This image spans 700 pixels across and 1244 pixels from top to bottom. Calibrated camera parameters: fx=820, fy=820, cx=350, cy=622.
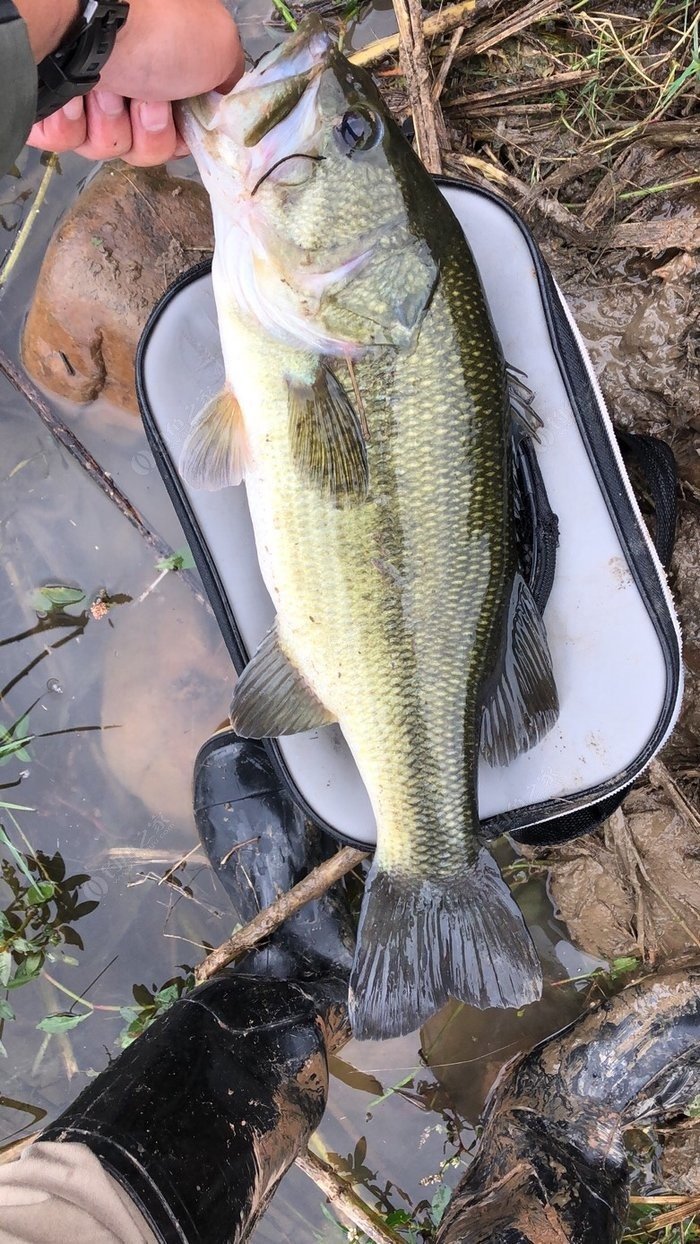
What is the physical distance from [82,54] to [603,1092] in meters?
2.91

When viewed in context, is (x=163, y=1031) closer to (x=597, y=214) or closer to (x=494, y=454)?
(x=494, y=454)

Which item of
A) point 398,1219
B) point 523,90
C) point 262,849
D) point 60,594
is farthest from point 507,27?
point 398,1219

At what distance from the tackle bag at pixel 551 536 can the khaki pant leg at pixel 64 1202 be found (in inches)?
44.4

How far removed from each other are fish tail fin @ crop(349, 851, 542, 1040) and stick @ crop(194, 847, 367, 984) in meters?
0.35

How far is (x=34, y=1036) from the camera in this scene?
264 centimetres

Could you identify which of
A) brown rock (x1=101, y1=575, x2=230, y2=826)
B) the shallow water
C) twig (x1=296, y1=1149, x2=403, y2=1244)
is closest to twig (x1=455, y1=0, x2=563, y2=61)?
the shallow water

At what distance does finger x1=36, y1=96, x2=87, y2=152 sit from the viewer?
1.68 metres

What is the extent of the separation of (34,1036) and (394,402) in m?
2.31

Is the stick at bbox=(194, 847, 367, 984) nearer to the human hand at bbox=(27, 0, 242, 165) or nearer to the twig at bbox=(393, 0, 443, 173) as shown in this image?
the human hand at bbox=(27, 0, 242, 165)

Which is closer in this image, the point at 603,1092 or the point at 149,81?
the point at 149,81

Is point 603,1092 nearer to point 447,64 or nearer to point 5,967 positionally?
point 5,967

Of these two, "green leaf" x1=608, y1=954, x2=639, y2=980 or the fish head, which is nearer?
the fish head

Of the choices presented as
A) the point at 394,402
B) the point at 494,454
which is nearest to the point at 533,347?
the point at 494,454

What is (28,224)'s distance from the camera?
2.53 m
